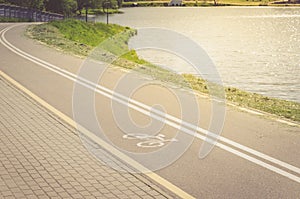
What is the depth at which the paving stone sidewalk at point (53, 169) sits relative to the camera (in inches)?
270

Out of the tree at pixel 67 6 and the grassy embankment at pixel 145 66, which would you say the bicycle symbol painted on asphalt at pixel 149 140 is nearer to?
the grassy embankment at pixel 145 66

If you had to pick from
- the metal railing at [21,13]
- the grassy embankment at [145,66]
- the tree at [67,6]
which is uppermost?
the grassy embankment at [145,66]

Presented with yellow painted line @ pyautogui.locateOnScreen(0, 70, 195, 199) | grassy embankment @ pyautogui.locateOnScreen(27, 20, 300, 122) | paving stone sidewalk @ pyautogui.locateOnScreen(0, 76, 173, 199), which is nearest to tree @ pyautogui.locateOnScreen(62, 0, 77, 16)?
grassy embankment @ pyautogui.locateOnScreen(27, 20, 300, 122)

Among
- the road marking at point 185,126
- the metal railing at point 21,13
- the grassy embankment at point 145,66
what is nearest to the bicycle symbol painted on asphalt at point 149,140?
the road marking at point 185,126

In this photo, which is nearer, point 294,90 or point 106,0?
point 294,90

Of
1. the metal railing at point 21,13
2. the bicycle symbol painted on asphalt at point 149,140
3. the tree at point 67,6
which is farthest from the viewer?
the tree at point 67,6

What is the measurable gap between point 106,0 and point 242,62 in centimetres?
7543

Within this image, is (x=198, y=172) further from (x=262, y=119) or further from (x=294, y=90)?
(x=294, y=90)

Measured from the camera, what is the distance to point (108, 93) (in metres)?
13.9

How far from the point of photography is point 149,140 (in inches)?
376

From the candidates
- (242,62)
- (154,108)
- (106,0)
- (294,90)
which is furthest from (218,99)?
(106,0)

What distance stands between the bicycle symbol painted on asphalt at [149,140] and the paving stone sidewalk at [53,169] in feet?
3.21

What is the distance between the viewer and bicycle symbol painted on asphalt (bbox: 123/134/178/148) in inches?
364

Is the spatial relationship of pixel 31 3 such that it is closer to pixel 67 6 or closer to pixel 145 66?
pixel 67 6
